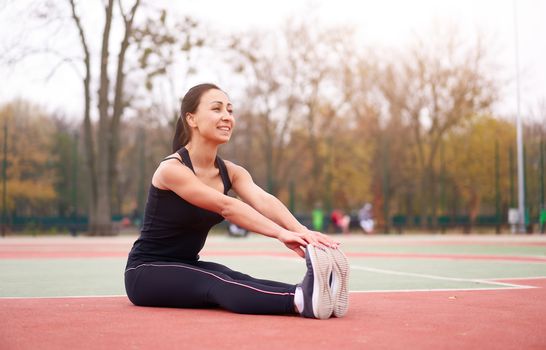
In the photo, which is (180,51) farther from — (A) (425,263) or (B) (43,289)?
(B) (43,289)

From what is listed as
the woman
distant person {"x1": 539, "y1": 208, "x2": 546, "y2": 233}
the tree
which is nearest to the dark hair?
the woman

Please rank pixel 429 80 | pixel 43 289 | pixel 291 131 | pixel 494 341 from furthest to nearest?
pixel 291 131 < pixel 429 80 < pixel 43 289 < pixel 494 341

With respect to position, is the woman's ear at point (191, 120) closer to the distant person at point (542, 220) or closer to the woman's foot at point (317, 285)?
the woman's foot at point (317, 285)

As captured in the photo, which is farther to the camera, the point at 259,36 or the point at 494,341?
the point at 259,36

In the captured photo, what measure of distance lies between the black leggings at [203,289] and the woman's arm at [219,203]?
314mm

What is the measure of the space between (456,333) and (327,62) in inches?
1389

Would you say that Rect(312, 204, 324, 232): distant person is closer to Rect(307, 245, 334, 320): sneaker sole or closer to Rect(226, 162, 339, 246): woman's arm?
Rect(226, 162, 339, 246): woman's arm

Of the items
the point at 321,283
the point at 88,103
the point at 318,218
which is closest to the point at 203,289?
the point at 321,283

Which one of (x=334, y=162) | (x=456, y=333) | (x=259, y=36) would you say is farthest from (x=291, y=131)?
(x=456, y=333)

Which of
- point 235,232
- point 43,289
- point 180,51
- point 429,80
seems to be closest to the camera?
point 43,289

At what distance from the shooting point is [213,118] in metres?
4.89

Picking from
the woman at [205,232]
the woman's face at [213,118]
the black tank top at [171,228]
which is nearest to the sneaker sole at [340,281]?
the woman at [205,232]

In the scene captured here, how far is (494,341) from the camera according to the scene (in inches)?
144

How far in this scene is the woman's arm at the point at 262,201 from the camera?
489 centimetres
